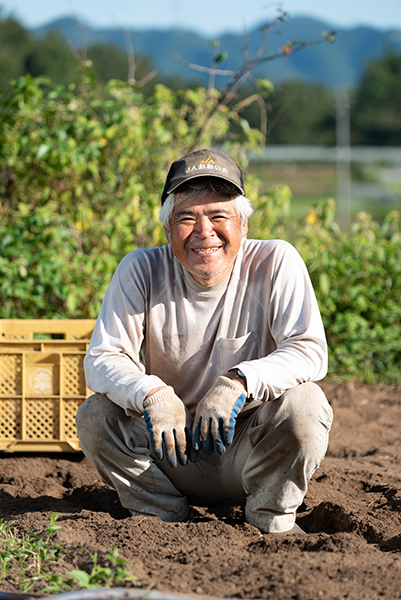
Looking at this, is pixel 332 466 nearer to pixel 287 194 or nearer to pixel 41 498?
pixel 41 498

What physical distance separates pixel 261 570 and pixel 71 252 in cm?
257

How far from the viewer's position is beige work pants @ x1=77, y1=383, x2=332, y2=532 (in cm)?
203

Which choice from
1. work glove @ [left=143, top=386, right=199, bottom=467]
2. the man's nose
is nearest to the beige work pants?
work glove @ [left=143, top=386, right=199, bottom=467]

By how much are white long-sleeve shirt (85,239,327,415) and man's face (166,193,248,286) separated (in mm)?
78

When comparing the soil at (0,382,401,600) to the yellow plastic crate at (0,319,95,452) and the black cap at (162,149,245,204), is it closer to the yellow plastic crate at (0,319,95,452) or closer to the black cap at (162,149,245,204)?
the yellow plastic crate at (0,319,95,452)

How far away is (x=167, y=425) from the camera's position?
6.42 ft

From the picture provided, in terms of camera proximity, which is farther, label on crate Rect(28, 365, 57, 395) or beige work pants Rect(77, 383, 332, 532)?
label on crate Rect(28, 365, 57, 395)

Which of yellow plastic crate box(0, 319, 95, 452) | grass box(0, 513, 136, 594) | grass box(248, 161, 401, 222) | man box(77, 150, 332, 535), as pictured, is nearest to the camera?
grass box(0, 513, 136, 594)

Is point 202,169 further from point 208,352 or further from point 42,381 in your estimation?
point 42,381

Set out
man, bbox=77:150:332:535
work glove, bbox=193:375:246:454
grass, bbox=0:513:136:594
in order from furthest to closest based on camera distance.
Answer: man, bbox=77:150:332:535, work glove, bbox=193:375:246:454, grass, bbox=0:513:136:594

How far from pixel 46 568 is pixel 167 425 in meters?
0.51

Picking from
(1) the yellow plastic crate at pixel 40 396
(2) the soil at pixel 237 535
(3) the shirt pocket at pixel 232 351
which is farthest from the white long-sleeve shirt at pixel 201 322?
(1) the yellow plastic crate at pixel 40 396

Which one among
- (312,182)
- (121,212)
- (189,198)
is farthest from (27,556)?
(312,182)

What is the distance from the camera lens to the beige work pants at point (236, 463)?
2033 millimetres
